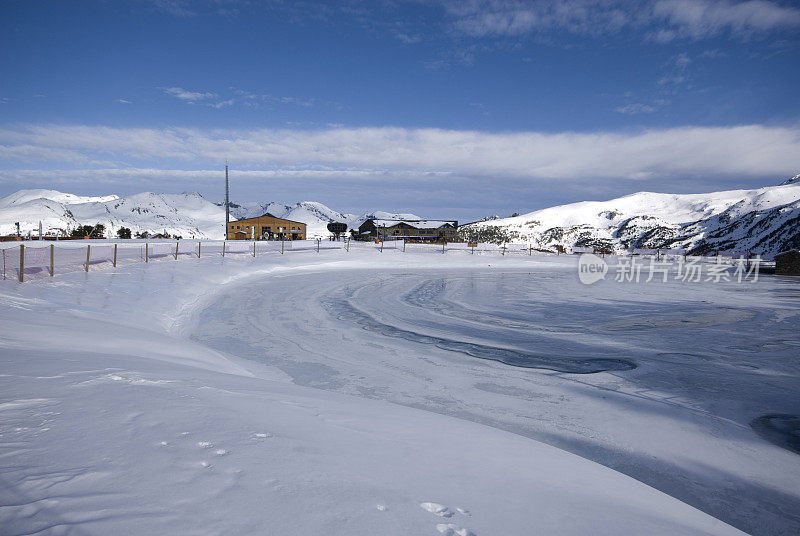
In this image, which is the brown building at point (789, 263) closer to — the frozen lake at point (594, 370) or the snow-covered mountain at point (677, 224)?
the frozen lake at point (594, 370)

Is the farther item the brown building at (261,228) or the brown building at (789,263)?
the brown building at (261,228)

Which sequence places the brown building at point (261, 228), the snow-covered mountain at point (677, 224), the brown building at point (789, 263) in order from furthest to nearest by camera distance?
the snow-covered mountain at point (677, 224), the brown building at point (261, 228), the brown building at point (789, 263)

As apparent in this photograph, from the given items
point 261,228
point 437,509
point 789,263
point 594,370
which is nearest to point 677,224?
point 789,263

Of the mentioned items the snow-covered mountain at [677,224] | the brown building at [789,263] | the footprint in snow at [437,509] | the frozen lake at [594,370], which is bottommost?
the frozen lake at [594,370]

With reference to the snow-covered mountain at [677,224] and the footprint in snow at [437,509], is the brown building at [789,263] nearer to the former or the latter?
the footprint in snow at [437,509]

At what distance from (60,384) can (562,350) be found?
685cm

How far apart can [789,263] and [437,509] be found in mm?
39769

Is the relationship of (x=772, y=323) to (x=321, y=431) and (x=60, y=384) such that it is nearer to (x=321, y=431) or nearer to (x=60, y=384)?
(x=321, y=431)

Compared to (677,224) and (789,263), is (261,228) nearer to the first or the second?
(789,263)

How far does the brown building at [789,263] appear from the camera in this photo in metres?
30.5

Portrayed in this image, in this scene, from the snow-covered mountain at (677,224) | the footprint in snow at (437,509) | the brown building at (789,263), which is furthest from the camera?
the snow-covered mountain at (677,224)

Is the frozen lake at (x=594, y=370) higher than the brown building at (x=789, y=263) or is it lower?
lower

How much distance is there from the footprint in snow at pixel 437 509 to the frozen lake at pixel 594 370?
7.21 ft

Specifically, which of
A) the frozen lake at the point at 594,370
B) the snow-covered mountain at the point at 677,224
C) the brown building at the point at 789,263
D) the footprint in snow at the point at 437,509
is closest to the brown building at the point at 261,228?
the brown building at the point at 789,263
